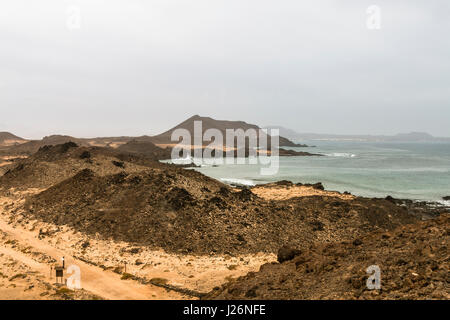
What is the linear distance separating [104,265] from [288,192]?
19.8 metres

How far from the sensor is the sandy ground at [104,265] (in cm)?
1065

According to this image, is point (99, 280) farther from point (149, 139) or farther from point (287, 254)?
point (149, 139)

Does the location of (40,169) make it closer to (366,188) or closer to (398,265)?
(398,265)

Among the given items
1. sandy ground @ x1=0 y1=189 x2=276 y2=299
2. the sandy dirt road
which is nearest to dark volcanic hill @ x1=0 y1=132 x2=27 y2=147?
sandy ground @ x1=0 y1=189 x2=276 y2=299

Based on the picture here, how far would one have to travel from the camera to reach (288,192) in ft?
97.7

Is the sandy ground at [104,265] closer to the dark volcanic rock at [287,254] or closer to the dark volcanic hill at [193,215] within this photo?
the dark volcanic hill at [193,215]

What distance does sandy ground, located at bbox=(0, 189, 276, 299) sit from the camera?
1065cm

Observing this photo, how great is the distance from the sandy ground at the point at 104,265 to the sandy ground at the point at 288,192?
553 inches

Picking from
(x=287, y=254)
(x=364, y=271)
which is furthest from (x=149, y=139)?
(x=364, y=271)

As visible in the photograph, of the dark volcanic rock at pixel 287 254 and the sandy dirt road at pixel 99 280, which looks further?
A: the dark volcanic rock at pixel 287 254

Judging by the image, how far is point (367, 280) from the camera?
23.6ft

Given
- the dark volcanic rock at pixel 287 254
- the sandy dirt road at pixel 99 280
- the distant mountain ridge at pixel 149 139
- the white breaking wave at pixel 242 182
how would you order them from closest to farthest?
the sandy dirt road at pixel 99 280, the dark volcanic rock at pixel 287 254, the white breaking wave at pixel 242 182, the distant mountain ridge at pixel 149 139

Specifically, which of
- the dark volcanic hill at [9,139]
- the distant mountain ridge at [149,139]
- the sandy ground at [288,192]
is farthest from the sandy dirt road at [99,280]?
the dark volcanic hill at [9,139]

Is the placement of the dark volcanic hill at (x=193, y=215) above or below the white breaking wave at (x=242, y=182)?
above
